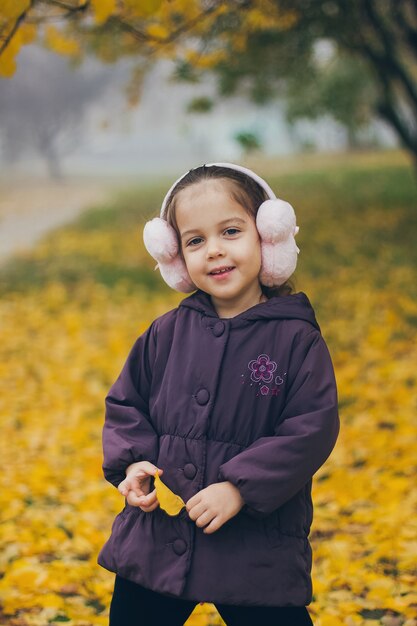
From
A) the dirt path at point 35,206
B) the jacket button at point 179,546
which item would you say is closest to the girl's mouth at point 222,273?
the jacket button at point 179,546

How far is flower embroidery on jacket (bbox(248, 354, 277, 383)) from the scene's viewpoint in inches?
76.7

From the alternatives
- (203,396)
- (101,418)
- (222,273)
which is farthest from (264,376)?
(101,418)

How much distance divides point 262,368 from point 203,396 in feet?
0.53

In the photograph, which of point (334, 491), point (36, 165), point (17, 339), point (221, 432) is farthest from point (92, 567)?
point (36, 165)

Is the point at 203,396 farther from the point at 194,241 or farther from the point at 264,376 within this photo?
the point at 194,241

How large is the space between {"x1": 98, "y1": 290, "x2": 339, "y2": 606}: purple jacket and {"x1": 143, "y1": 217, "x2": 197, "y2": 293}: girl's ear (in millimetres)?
149

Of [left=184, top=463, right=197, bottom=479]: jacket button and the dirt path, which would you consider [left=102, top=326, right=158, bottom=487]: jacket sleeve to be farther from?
the dirt path

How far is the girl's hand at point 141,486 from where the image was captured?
192 cm

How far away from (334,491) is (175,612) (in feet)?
7.68

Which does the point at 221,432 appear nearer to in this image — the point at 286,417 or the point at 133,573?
the point at 286,417

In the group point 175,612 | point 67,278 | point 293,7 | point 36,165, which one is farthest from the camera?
point 36,165

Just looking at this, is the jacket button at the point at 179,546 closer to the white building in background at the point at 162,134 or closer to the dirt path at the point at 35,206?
Answer: the dirt path at the point at 35,206

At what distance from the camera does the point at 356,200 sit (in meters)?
14.8

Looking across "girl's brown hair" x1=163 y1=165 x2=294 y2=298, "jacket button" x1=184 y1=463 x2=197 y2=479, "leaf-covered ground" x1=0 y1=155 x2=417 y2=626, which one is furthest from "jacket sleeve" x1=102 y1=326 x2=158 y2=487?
"leaf-covered ground" x1=0 y1=155 x2=417 y2=626
